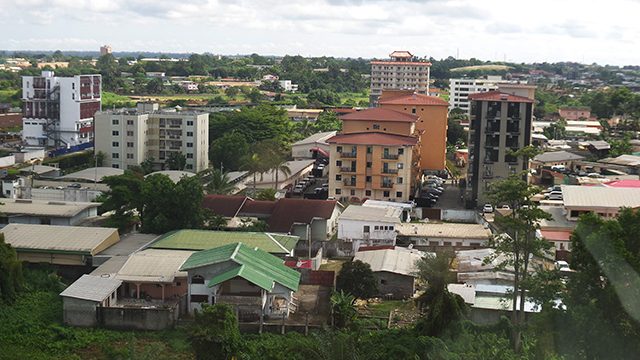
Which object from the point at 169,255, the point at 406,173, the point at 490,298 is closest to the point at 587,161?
the point at 406,173

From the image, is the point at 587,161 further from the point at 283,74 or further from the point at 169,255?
the point at 283,74

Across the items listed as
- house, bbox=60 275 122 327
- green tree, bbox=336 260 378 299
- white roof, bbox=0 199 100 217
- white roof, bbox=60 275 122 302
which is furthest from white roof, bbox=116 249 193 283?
white roof, bbox=0 199 100 217

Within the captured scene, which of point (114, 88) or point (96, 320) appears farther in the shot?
point (114, 88)

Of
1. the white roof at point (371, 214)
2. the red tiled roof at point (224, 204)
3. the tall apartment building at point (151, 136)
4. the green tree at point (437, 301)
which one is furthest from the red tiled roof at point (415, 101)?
the green tree at point (437, 301)

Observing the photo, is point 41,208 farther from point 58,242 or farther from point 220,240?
point 220,240

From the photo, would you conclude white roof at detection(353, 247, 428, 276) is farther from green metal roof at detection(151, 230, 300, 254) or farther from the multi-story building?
the multi-story building

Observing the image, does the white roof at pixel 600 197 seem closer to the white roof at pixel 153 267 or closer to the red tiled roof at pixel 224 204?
the red tiled roof at pixel 224 204

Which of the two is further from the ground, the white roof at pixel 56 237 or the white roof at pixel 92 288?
the white roof at pixel 56 237
